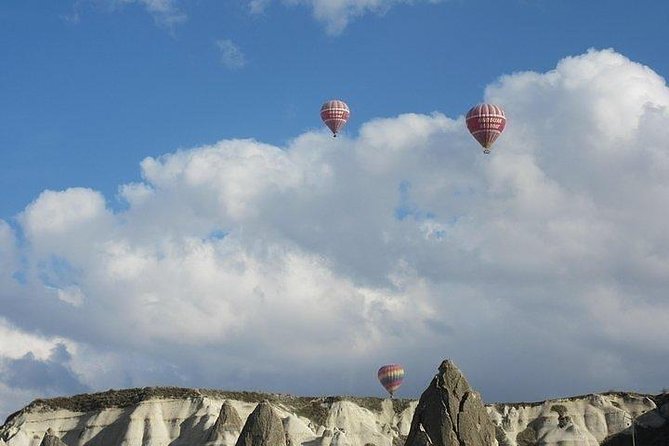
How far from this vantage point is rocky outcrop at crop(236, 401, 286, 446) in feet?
209

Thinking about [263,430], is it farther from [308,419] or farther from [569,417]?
[569,417]

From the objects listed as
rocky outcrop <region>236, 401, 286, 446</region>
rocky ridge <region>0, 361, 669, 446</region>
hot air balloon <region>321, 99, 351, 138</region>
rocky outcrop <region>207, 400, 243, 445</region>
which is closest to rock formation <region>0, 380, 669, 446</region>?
rocky ridge <region>0, 361, 669, 446</region>

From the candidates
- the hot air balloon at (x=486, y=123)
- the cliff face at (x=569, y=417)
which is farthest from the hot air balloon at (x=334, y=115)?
the cliff face at (x=569, y=417)

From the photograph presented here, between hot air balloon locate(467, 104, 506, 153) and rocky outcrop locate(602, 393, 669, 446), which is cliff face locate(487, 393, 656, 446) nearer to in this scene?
rocky outcrop locate(602, 393, 669, 446)

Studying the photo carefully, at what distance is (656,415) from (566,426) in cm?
1223

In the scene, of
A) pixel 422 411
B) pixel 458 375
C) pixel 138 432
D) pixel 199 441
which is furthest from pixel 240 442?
pixel 138 432

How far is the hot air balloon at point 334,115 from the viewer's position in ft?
416

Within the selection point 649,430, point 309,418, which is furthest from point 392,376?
point 649,430

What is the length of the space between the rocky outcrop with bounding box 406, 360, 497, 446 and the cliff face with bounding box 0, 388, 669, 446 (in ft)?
181

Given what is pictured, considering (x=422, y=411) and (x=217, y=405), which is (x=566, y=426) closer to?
(x=217, y=405)

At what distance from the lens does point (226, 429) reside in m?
110

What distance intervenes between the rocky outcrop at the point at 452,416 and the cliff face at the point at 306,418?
55030 millimetres

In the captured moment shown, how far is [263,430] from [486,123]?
183ft

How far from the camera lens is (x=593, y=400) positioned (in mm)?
149250
